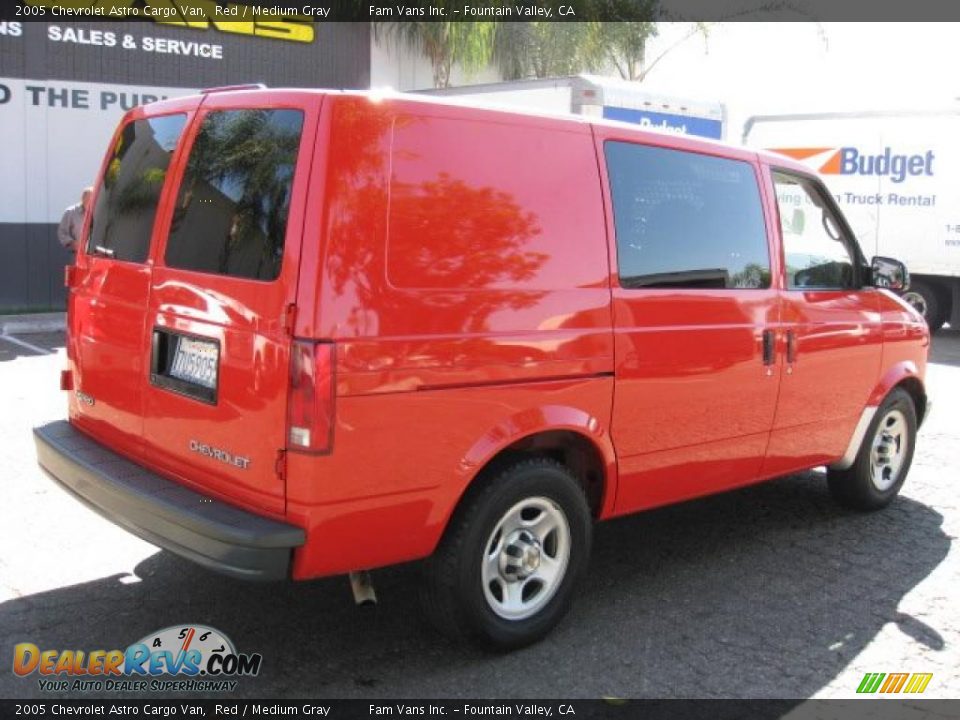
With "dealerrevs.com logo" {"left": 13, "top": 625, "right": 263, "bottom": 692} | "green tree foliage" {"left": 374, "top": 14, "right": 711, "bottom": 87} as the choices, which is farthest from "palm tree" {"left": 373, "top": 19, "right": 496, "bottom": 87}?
"dealerrevs.com logo" {"left": 13, "top": 625, "right": 263, "bottom": 692}

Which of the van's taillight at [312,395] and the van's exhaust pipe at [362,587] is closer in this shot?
the van's taillight at [312,395]

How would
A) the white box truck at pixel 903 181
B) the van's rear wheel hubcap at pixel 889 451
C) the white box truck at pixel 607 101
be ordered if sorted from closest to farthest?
the van's rear wheel hubcap at pixel 889 451 < the white box truck at pixel 607 101 < the white box truck at pixel 903 181

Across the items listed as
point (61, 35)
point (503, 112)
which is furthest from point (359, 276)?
point (61, 35)

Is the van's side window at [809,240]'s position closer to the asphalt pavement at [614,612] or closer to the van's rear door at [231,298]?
the asphalt pavement at [614,612]

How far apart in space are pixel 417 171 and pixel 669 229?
139 centimetres

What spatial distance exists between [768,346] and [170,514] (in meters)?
2.86

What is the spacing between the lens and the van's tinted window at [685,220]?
13.9ft

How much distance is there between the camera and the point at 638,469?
4348mm

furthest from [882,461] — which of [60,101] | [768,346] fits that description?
[60,101]

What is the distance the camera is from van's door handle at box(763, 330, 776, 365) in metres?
4.82

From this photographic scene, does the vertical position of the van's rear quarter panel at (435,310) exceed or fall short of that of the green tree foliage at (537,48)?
it falls short

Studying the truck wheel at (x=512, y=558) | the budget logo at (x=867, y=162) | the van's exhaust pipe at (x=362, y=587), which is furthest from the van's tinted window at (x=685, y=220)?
the budget logo at (x=867, y=162)

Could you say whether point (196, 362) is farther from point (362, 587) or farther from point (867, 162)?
point (867, 162)

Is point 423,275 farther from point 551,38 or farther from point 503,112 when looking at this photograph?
point 551,38
